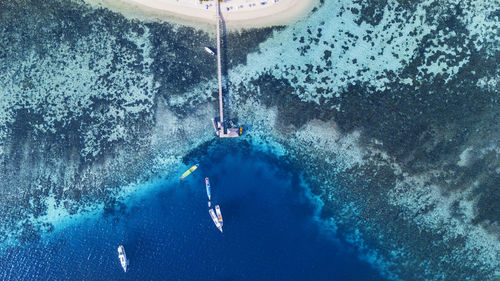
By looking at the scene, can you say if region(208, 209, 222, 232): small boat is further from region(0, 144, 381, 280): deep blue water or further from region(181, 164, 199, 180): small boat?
region(181, 164, 199, 180): small boat

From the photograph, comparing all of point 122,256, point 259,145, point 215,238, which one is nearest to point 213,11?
point 259,145

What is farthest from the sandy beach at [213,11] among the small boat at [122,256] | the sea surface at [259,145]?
the small boat at [122,256]

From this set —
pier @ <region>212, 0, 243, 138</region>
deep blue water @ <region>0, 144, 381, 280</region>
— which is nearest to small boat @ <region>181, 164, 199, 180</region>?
deep blue water @ <region>0, 144, 381, 280</region>

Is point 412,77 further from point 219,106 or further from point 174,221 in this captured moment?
point 174,221

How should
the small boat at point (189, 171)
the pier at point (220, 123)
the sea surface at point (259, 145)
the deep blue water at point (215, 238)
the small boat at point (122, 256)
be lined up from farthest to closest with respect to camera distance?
the small boat at point (189, 171)
the small boat at point (122, 256)
the deep blue water at point (215, 238)
the pier at point (220, 123)
the sea surface at point (259, 145)

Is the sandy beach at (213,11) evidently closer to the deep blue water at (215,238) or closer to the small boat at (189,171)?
the deep blue water at (215,238)

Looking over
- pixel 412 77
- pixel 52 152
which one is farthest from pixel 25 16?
pixel 412 77
